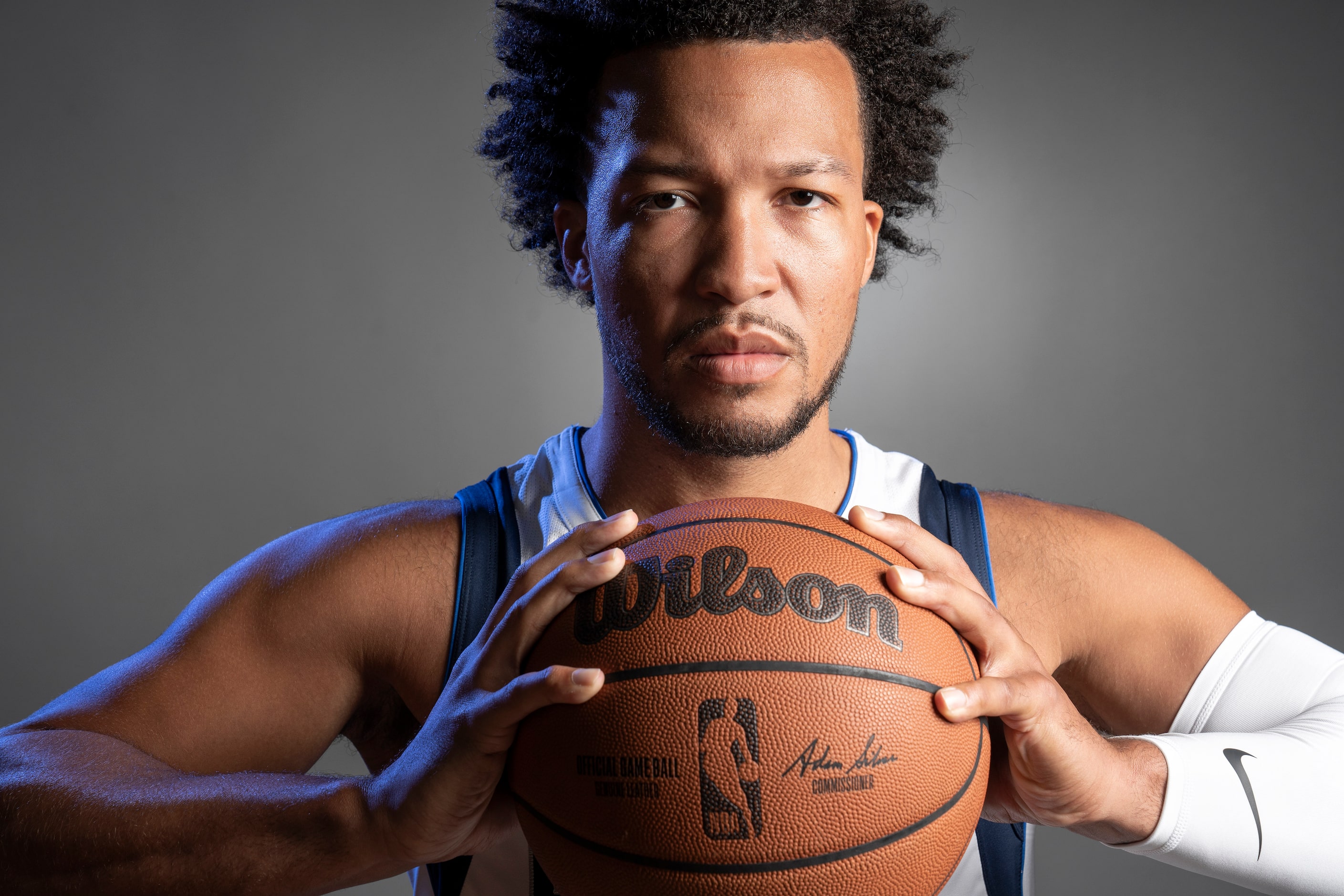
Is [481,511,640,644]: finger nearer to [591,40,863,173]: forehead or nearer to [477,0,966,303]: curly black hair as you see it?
[591,40,863,173]: forehead

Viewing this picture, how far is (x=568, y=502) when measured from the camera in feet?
6.40

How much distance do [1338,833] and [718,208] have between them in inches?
57.4

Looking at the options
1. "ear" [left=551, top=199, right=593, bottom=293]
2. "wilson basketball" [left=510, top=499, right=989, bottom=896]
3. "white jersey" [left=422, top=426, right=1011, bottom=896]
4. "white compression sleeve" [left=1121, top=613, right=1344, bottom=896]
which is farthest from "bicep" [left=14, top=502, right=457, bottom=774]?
"white compression sleeve" [left=1121, top=613, right=1344, bottom=896]

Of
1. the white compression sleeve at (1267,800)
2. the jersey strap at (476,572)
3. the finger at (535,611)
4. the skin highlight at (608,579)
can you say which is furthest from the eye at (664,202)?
the white compression sleeve at (1267,800)

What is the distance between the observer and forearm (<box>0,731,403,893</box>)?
1392mm

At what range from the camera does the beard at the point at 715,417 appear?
1.73 metres

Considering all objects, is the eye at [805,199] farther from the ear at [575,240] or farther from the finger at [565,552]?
the finger at [565,552]

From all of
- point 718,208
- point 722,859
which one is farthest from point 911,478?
point 722,859

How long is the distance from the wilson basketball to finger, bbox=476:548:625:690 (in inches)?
0.7

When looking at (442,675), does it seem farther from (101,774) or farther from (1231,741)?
(1231,741)

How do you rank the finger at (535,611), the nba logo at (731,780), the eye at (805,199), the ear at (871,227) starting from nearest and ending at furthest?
1. the nba logo at (731,780)
2. the finger at (535,611)
3. the eye at (805,199)
4. the ear at (871,227)

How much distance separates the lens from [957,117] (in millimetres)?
3766

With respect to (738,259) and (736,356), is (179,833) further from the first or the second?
(738,259)

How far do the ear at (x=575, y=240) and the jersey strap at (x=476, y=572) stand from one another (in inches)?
20.1
